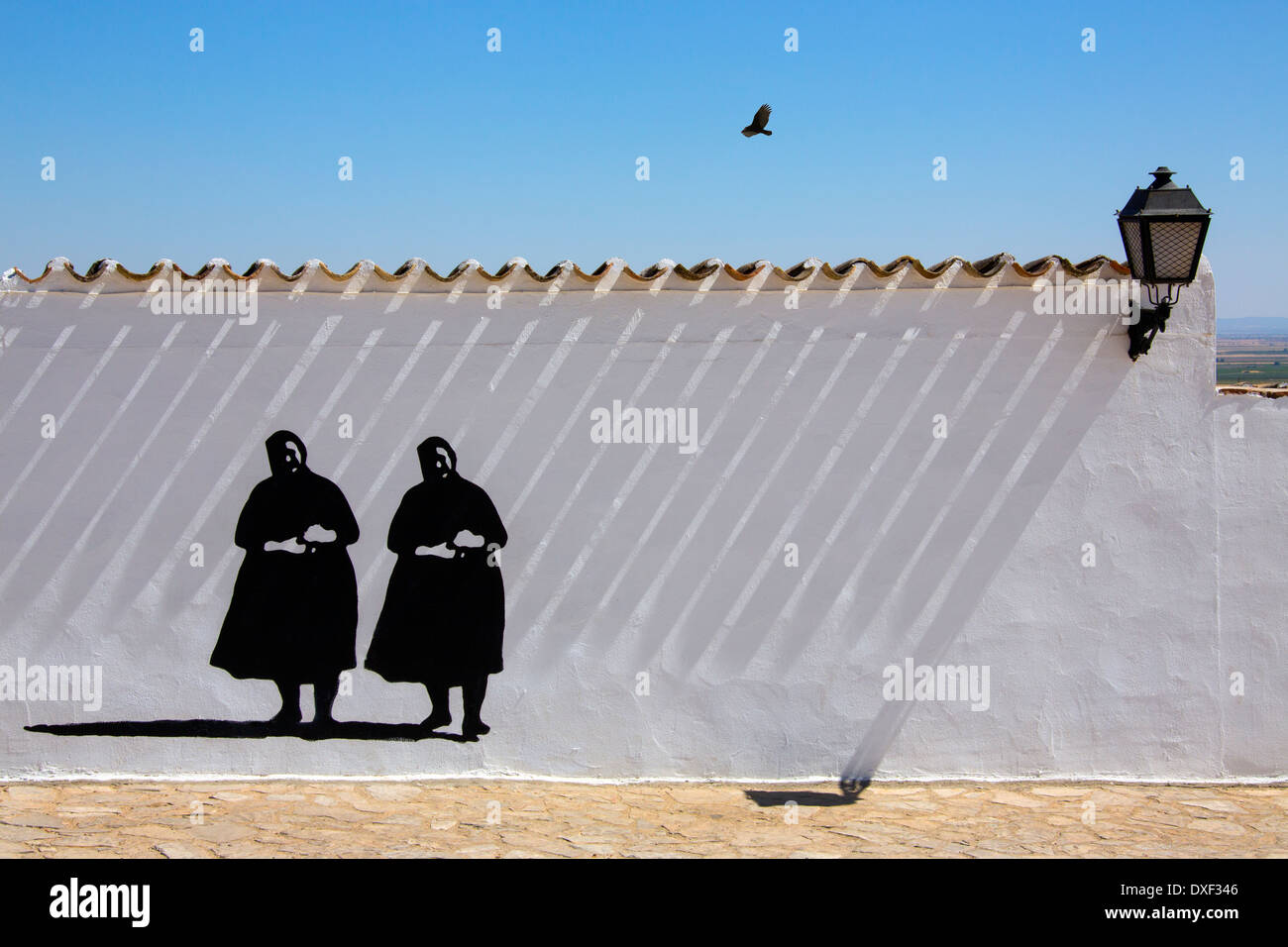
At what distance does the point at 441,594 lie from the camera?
6.57 m

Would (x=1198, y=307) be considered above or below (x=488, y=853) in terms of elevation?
above

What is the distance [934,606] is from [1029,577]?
565 millimetres

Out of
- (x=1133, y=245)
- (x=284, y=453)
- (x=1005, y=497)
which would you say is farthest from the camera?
(x=284, y=453)

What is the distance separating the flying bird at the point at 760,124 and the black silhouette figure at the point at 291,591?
3.17 m

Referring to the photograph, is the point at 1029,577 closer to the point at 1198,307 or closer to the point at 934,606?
the point at 934,606

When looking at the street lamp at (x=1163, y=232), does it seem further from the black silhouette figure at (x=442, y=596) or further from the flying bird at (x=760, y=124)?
the black silhouette figure at (x=442, y=596)

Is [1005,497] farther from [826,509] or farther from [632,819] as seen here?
[632,819]

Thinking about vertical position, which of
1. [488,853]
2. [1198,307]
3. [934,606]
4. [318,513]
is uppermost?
[1198,307]

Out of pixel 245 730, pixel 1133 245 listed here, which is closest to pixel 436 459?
pixel 245 730

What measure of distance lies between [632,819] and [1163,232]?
412 cm

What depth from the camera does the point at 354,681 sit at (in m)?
6.59

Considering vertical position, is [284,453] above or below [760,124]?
below

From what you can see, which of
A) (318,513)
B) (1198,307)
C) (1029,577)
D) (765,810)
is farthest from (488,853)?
(1198,307)

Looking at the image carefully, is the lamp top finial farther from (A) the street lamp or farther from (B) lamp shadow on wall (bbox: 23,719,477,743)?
(B) lamp shadow on wall (bbox: 23,719,477,743)
